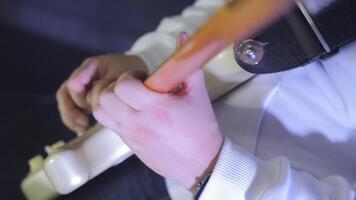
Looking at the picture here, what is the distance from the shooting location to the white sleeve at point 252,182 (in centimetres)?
40

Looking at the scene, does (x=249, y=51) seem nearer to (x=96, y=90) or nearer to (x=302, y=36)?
(x=302, y=36)

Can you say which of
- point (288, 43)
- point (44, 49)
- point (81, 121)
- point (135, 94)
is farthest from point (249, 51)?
point (44, 49)

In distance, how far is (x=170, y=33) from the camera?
624 mm

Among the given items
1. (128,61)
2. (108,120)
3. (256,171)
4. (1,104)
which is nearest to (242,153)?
(256,171)

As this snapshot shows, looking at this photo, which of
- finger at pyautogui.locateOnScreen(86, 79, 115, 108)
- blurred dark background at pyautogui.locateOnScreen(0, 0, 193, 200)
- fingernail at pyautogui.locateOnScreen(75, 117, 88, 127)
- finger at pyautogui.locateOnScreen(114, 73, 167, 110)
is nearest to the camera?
finger at pyautogui.locateOnScreen(114, 73, 167, 110)

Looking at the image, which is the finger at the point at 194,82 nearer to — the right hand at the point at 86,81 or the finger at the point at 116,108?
the finger at the point at 116,108

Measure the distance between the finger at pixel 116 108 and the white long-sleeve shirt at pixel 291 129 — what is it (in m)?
0.08

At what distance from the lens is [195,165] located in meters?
0.42

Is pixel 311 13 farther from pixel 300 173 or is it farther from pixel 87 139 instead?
pixel 87 139

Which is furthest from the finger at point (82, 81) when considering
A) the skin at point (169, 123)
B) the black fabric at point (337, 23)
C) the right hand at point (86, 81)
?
the black fabric at point (337, 23)

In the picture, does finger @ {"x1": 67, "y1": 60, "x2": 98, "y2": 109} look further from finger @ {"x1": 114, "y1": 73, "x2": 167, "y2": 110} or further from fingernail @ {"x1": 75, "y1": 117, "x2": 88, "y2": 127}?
finger @ {"x1": 114, "y1": 73, "x2": 167, "y2": 110}

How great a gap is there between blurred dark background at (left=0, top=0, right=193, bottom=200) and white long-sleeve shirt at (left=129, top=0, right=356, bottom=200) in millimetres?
419

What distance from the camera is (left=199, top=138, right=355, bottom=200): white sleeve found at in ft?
1.32

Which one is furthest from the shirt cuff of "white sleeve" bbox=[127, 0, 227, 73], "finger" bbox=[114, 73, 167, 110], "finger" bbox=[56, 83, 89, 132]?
"finger" bbox=[114, 73, 167, 110]
